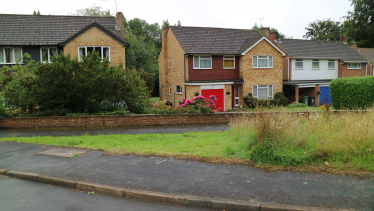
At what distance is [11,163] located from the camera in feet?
24.7

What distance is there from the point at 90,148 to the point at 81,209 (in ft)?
12.9

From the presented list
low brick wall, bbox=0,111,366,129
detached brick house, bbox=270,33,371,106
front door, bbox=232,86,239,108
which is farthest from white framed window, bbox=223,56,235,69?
low brick wall, bbox=0,111,366,129

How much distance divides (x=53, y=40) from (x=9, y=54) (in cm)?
392

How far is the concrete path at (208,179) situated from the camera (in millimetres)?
5203

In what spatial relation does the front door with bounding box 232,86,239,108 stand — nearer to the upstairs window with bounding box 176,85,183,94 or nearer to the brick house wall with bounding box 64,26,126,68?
the upstairs window with bounding box 176,85,183,94

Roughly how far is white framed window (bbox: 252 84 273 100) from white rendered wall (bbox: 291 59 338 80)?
583 centimetres

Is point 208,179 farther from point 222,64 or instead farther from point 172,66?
point 172,66

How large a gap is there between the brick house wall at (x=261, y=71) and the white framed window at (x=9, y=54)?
65.9 ft

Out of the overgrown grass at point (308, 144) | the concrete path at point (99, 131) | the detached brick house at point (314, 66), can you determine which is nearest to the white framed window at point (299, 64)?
the detached brick house at point (314, 66)

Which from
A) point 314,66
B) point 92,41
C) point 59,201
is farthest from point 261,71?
point 59,201

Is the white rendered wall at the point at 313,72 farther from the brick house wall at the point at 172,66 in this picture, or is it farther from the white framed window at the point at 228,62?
the brick house wall at the point at 172,66

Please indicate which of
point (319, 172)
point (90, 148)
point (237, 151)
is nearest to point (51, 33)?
point (90, 148)

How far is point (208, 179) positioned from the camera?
605 cm

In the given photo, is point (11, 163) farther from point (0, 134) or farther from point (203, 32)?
point (203, 32)
